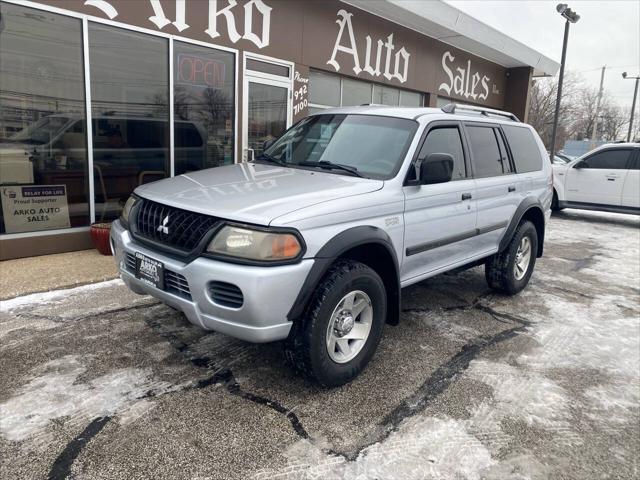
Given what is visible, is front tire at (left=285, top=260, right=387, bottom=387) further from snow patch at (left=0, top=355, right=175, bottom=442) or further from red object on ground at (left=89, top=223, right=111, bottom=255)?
red object on ground at (left=89, top=223, right=111, bottom=255)

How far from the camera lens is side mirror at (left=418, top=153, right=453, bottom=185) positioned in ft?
11.7

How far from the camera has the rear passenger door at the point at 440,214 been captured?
375 cm

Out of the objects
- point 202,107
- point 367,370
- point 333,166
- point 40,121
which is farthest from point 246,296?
point 202,107

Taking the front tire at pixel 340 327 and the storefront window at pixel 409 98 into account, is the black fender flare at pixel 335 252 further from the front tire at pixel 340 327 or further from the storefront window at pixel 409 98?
the storefront window at pixel 409 98

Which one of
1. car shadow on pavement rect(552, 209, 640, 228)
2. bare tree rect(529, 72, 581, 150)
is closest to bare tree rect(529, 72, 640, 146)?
bare tree rect(529, 72, 581, 150)

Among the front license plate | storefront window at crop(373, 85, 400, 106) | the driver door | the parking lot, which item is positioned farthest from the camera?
the driver door

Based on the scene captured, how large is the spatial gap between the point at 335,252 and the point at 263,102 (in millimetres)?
6230

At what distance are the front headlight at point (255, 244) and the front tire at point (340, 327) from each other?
373 millimetres

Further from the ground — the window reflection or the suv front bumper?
the window reflection

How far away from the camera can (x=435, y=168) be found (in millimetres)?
3559

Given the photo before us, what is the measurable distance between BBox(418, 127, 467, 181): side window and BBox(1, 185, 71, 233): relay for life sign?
4.70 meters

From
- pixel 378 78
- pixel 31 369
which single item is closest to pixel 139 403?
pixel 31 369

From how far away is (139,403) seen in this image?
119 inches

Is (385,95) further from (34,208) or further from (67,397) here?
(67,397)
